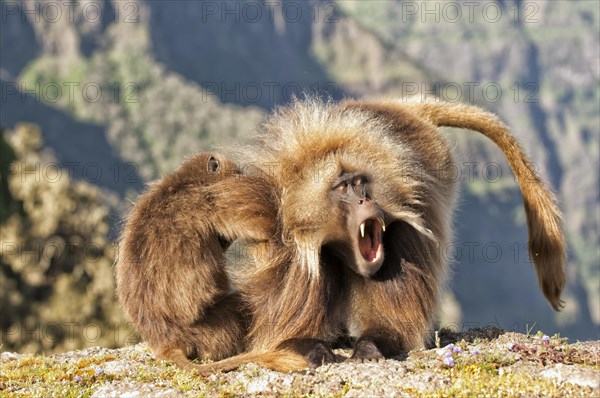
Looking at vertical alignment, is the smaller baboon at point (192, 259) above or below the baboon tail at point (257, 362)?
above

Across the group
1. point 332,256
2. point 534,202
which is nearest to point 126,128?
point 534,202

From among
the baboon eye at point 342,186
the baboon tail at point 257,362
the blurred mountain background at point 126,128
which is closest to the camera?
the baboon tail at point 257,362

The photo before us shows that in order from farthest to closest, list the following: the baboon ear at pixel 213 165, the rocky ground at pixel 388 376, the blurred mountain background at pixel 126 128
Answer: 1. the blurred mountain background at pixel 126 128
2. the baboon ear at pixel 213 165
3. the rocky ground at pixel 388 376

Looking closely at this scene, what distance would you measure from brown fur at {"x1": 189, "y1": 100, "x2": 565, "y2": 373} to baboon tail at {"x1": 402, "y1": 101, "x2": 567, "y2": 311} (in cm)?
171

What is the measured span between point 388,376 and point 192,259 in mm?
2000

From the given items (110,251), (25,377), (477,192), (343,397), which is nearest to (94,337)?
(110,251)

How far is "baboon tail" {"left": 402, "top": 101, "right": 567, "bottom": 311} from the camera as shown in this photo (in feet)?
29.0

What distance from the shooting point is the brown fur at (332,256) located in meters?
6.89

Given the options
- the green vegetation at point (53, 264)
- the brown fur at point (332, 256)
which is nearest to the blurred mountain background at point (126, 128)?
the green vegetation at point (53, 264)

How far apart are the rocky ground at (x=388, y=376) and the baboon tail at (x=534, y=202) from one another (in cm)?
157

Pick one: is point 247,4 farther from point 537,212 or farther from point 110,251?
point 537,212

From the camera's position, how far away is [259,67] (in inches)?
7205

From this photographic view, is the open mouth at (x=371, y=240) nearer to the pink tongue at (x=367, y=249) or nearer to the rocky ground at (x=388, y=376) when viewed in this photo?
the pink tongue at (x=367, y=249)

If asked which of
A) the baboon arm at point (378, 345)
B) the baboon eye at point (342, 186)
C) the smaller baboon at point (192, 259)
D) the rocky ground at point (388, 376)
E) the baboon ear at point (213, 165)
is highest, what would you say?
the baboon ear at point (213, 165)
